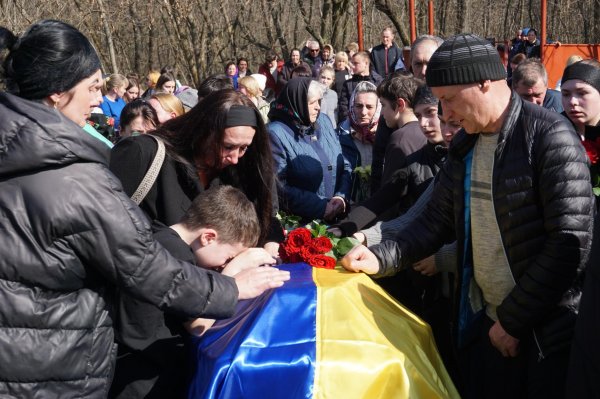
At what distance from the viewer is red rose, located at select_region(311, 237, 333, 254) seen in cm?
345

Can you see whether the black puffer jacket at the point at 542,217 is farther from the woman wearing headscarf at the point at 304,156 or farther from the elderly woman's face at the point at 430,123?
the woman wearing headscarf at the point at 304,156

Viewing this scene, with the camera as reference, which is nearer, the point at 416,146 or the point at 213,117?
the point at 213,117

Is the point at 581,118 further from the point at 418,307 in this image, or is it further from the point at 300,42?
the point at 300,42

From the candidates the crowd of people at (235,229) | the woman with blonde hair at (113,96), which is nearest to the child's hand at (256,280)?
the crowd of people at (235,229)

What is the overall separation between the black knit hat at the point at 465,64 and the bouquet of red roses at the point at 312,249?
3.42 ft

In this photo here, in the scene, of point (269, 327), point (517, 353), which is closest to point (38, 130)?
point (269, 327)

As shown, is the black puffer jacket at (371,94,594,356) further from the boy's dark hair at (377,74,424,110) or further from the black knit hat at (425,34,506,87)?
the boy's dark hair at (377,74,424,110)

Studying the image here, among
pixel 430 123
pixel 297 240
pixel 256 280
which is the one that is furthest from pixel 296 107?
pixel 256 280

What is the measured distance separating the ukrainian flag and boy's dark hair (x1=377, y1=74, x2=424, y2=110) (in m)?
2.33

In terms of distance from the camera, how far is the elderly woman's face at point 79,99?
2404mm

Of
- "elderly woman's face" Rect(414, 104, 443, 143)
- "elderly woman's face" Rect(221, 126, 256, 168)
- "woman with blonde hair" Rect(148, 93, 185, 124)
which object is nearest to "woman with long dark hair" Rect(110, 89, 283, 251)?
"elderly woman's face" Rect(221, 126, 256, 168)

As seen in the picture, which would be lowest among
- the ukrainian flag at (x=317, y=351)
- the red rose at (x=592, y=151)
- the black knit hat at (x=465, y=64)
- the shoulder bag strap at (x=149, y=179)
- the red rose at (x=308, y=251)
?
the ukrainian flag at (x=317, y=351)

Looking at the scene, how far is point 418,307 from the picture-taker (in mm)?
4422

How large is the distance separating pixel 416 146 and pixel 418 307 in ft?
3.49
